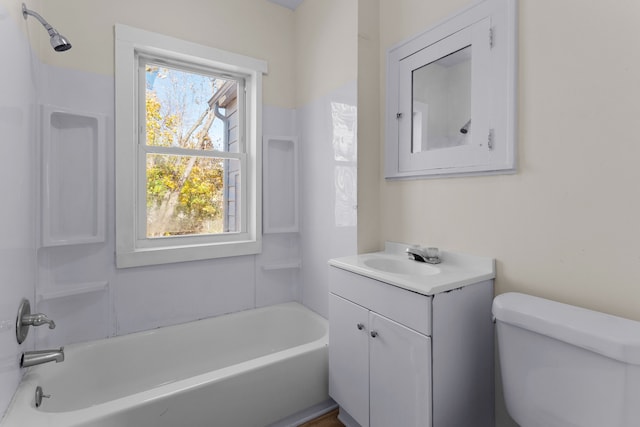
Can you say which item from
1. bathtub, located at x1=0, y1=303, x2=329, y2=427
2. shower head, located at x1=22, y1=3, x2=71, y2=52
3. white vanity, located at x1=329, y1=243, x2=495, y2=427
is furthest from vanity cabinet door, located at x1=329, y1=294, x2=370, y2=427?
shower head, located at x1=22, y1=3, x2=71, y2=52

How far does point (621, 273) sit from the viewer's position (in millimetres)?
941

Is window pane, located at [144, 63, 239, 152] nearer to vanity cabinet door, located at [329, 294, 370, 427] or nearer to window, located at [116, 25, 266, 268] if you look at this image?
window, located at [116, 25, 266, 268]

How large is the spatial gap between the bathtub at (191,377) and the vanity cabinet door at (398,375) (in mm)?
418

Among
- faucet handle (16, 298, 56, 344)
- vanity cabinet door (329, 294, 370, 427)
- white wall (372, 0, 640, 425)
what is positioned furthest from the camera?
vanity cabinet door (329, 294, 370, 427)

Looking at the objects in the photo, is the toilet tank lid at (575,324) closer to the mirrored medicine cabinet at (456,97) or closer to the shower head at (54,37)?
the mirrored medicine cabinet at (456,97)

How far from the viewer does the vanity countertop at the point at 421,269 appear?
113 cm

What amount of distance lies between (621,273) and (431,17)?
1.35 metres

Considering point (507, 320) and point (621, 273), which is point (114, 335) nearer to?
point (507, 320)

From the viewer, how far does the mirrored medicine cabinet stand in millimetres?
1214

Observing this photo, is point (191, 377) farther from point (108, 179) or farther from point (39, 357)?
point (108, 179)

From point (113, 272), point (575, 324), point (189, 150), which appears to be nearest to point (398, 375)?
point (575, 324)

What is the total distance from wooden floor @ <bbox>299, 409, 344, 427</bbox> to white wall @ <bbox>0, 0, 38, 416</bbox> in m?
1.28

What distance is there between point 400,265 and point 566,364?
0.77 meters

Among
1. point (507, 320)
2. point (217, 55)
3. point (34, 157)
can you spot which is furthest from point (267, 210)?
point (507, 320)
